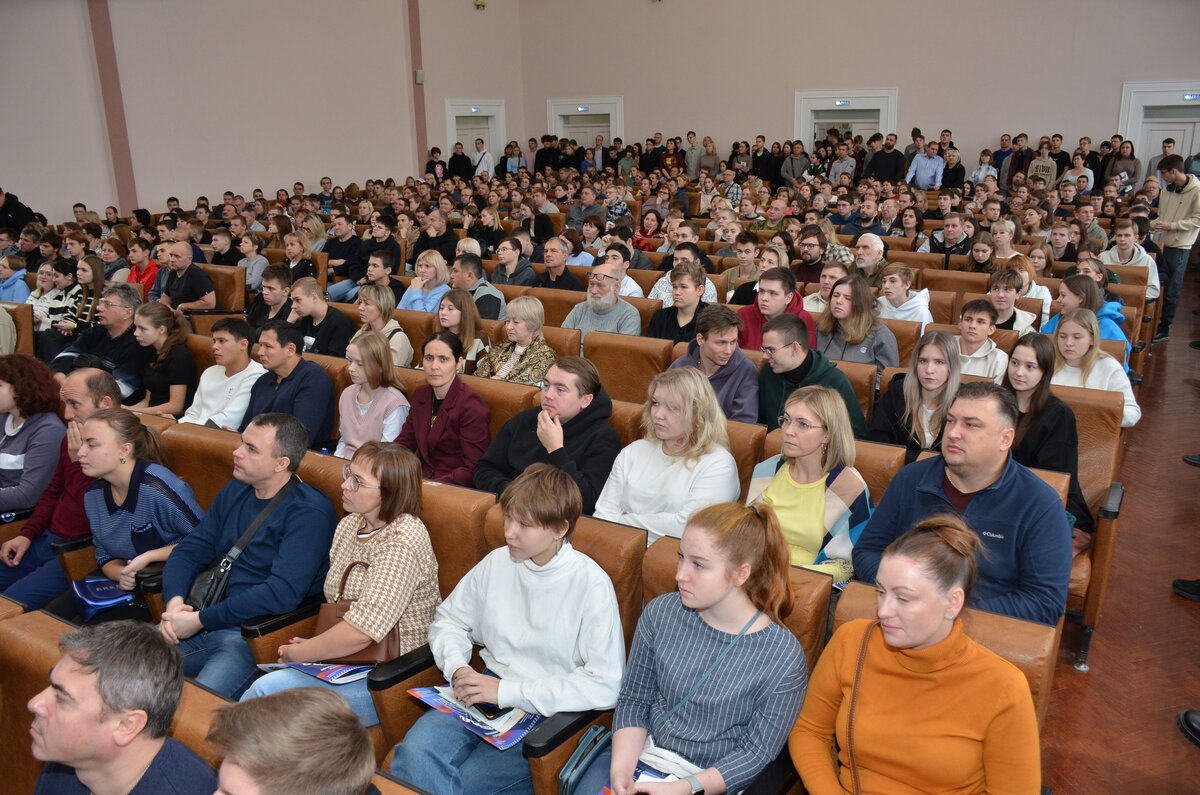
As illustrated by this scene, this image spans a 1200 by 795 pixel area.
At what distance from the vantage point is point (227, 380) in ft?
13.4

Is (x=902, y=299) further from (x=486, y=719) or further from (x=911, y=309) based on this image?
(x=486, y=719)

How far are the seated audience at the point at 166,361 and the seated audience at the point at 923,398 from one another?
340 centimetres

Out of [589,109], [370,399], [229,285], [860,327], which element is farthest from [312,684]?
[589,109]

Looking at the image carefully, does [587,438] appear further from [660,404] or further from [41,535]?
[41,535]

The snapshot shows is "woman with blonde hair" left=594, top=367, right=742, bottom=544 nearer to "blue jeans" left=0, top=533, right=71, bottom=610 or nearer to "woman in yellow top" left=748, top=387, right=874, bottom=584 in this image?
"woman in yellow top" left=748, top=387, right=874, bottom=584

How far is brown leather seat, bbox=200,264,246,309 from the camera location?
6457 mm

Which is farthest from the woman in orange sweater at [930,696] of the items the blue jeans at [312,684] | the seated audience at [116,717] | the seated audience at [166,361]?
the seated audience at [166,361]

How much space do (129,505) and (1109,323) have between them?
14.9ft

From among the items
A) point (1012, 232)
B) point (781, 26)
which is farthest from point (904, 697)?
point (781, 26)

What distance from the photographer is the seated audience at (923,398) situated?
3.09 metres

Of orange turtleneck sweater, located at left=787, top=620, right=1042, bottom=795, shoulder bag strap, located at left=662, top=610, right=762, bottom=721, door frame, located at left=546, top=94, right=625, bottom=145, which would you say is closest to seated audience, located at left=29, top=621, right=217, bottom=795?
shoulder bag strap, located at left=662, top=610, right=762, bottom=721

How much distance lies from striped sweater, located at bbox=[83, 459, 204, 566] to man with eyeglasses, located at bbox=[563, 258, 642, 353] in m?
2.41

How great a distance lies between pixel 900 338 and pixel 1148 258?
3.21m

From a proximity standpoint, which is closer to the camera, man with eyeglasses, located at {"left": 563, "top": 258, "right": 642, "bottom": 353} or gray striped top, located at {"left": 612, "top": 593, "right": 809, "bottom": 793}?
gray striped top, located at {"left": 612, "top": 593, "right": 809, "bottom": 793}
